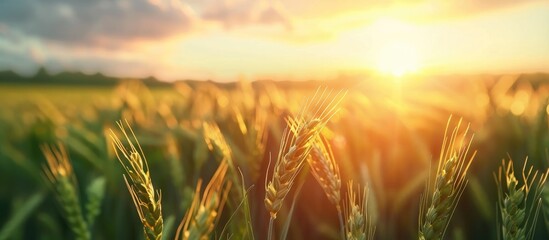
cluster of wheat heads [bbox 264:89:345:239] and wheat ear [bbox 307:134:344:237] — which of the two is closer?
cluster of wheat heads [bbox 264:89:345:239]

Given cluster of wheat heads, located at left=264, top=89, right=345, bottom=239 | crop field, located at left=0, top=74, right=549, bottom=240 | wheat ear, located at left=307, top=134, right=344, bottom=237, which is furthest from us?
crop field, located at left=0, top=74, right=549, bottom=240

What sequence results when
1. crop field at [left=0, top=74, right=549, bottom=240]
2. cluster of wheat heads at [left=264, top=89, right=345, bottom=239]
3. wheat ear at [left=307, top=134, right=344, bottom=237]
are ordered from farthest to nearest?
crop field at [left=0, top=74, right=549, bottom=240] < wheat ear at [left=307, top=134, right=344, bottom=237] < cluster of wheat heads at [left=264, top=89, right=345, bottom=239]

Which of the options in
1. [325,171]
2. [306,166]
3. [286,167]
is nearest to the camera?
[286,167]

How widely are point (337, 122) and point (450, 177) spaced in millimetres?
1005

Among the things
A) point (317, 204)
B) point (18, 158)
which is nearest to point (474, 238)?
point (317, 204)

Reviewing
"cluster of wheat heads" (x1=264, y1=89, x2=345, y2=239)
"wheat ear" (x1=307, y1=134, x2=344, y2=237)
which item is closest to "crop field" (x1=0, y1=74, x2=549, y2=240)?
"wheat ear" (x1=307, y1=134, x2=344, y2=237)

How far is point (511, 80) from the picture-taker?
2227 mm

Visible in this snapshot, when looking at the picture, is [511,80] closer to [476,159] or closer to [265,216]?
[476,159]

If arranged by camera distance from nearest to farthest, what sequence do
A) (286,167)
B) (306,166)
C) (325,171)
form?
1. (286,167)
2. (325,171)
3. (306,166)

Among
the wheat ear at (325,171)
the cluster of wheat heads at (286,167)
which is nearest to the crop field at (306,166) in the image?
the wheat ear at (325,171)

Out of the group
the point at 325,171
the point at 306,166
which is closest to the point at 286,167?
the point at 325,171

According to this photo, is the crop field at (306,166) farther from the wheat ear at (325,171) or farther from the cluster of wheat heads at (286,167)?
the cluster of wheat heads at (286,167)

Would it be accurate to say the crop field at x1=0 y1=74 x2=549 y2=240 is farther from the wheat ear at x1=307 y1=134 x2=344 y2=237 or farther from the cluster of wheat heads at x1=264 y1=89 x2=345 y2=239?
the cluster of wheat heads at x1=264 y1=89 x2=345 y2=239

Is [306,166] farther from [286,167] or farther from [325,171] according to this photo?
[286,167]
